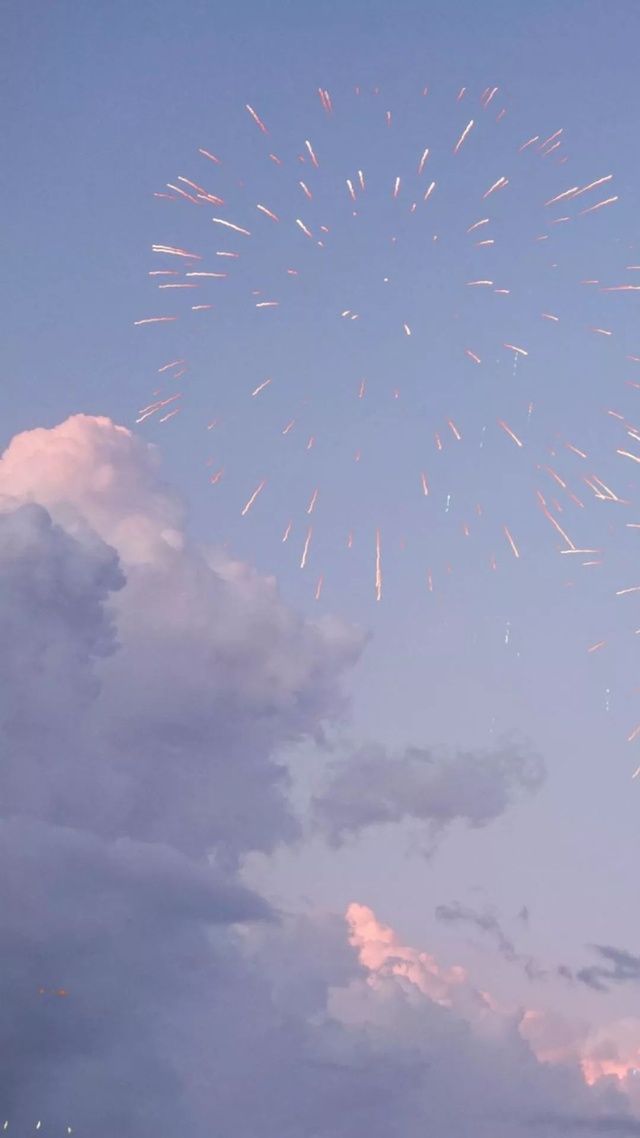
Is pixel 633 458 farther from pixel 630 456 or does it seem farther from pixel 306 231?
pixel 306 231

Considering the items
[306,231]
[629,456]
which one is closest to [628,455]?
[629,456]

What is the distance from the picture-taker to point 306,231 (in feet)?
203

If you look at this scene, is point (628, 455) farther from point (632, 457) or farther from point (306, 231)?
point (306, 231)

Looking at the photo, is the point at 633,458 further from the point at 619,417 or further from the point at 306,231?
the point at 306,231

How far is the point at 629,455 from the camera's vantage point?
65.6 meters

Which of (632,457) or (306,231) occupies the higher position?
(306,231)

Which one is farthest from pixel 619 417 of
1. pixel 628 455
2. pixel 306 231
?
pixel 306 231

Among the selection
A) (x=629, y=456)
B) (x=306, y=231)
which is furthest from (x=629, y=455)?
(x=306, y=231)

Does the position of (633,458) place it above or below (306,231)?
below

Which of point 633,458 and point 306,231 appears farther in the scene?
point 633,458

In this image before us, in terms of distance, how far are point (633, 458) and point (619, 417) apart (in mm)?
4683

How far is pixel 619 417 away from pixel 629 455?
4.10 m

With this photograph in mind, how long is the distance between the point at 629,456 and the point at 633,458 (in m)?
0.82

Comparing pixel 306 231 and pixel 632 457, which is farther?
pixel 632 457
